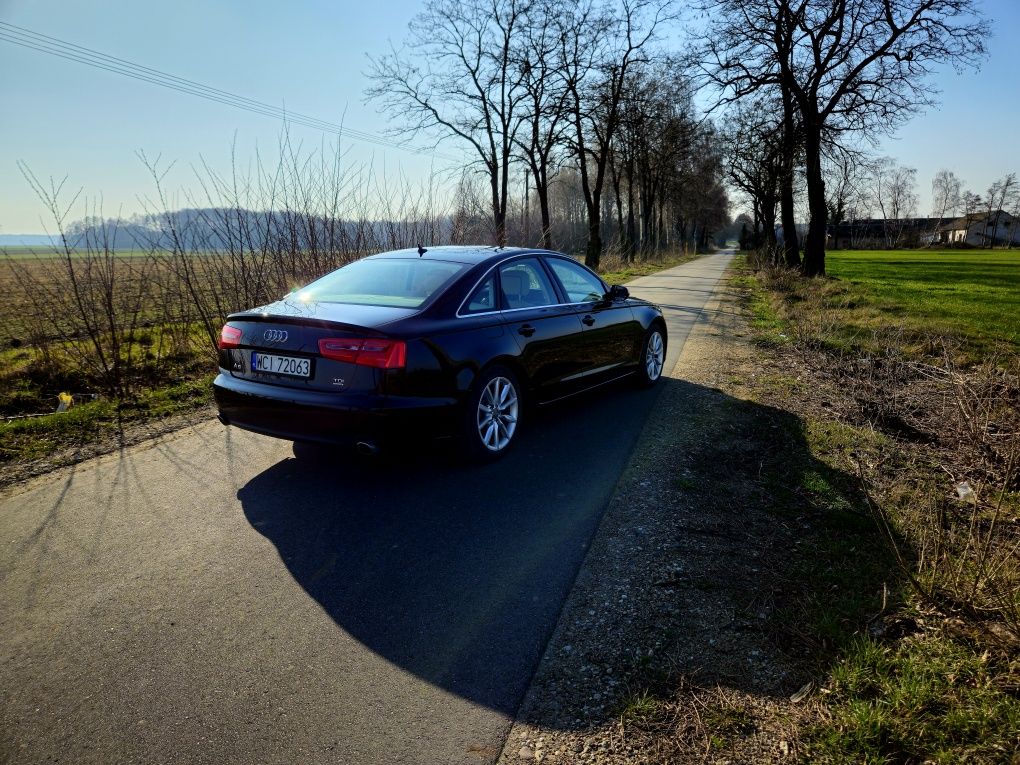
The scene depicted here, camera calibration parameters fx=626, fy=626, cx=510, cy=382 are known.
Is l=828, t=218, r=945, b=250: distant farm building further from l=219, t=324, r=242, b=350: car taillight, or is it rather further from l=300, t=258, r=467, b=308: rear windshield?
l=219, t=324, r=242, b=350: car taillight

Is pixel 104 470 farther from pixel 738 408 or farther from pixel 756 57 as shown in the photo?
pixel 756 57

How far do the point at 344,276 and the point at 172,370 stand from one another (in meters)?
3.99

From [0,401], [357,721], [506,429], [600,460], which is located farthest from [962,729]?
[0,401]

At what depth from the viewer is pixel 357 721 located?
Answer: 2209 millimetres

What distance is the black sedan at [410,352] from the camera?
3928 mm

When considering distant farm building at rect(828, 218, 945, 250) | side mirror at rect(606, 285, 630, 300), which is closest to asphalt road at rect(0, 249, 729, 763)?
side mirror at rect(606, 285, 630, 300)

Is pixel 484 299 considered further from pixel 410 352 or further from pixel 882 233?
pixel 882 233

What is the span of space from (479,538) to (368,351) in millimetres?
1346

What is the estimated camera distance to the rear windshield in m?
4.50

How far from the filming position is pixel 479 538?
3537 mm

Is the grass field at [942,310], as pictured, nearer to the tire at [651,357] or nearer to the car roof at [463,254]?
the tire at [651,357]

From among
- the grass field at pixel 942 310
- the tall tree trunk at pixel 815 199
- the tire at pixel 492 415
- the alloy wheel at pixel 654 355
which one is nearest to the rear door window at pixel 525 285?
the tire at pixel 492 415

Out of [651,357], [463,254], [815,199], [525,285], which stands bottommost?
[651,357]

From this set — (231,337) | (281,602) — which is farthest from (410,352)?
(281,602)
